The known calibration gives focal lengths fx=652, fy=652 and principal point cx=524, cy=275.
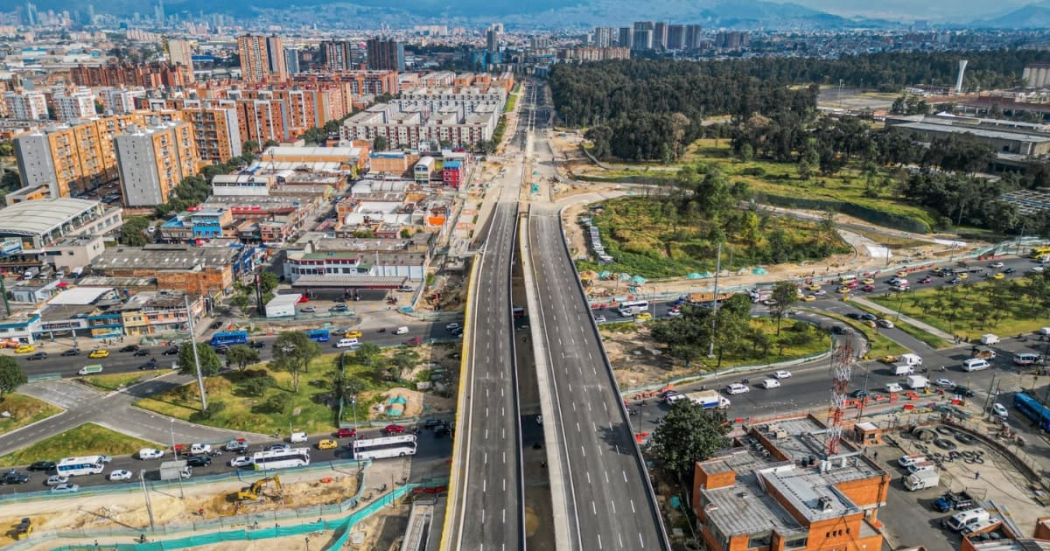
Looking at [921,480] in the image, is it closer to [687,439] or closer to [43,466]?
[687,439]

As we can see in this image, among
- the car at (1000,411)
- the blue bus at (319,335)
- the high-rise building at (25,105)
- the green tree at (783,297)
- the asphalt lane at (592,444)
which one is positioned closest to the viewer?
the asphalt lane at (592,444)

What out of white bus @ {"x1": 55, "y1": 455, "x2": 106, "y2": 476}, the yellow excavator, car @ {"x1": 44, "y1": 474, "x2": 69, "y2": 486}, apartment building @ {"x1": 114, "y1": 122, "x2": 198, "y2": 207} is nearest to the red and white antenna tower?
the yellow excavator

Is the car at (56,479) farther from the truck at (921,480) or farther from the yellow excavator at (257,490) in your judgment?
the truck at (921,480)

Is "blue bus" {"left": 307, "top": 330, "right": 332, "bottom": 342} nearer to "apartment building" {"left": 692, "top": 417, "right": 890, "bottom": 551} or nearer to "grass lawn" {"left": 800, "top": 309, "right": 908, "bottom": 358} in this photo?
"apartment building" {"left": 692, "top": 417, "right": 890, "bottom": 551}

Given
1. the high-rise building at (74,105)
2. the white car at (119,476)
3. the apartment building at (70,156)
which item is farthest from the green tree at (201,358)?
A: the high-rise building at (74,105)

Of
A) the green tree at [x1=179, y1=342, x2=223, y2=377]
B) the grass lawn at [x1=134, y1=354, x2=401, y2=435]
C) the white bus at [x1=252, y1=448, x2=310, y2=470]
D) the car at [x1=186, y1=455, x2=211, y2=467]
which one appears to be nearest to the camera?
the white bus at [x1=252, y1=448, x2=310, y2=470]

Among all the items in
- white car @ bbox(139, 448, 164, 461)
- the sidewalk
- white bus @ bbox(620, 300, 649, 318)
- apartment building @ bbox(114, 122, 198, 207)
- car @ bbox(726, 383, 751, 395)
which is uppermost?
apartment building @ bbox(114, 122, 198, 207)

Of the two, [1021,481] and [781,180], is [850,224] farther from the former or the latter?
[1021,481]
